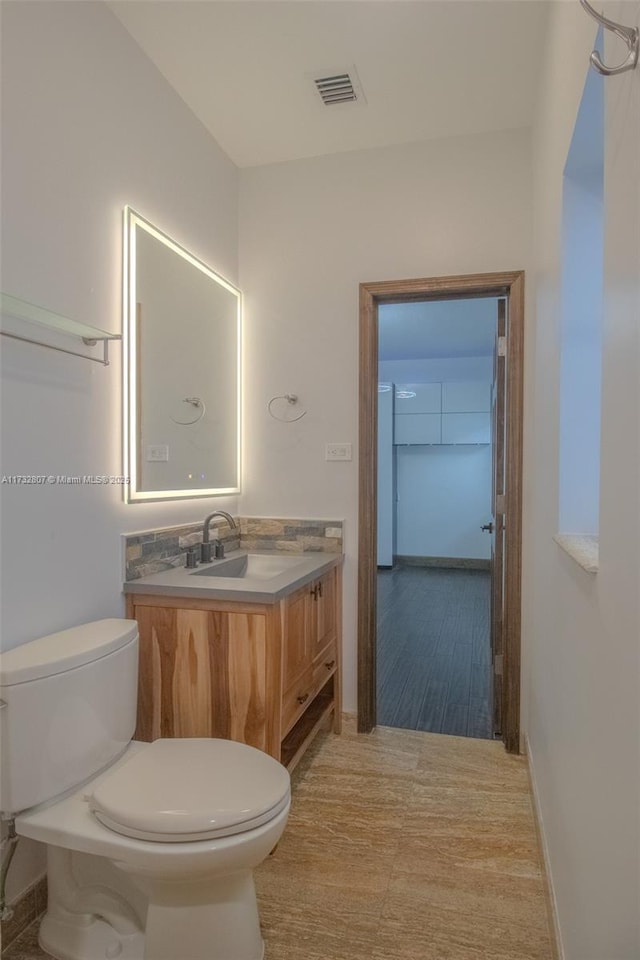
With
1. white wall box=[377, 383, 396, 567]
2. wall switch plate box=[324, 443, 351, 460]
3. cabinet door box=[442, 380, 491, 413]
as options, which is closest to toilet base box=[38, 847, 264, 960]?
wall switch plate box=[324, 443, 351, 460]

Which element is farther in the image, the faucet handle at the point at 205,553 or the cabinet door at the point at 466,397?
the cabinet door at the point at 466,397

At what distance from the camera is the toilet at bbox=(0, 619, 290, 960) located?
118cm

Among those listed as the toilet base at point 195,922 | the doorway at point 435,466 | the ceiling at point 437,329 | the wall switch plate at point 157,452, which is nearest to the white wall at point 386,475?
the doorway at point 435,466

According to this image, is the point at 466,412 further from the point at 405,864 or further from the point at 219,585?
the point at 405,864

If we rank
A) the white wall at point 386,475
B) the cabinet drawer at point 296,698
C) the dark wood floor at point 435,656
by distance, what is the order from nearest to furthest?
1. the cabinet drawer at point 296,698
2. the dark wood floor at point 435,656
3. the white wall at point 386,475

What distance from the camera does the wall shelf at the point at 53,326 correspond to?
132 centimetres

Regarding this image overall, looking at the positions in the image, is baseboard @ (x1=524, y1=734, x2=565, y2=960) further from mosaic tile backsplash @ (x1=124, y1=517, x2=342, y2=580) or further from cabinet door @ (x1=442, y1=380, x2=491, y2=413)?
cabinet door @ (x1=442, y1=380, x2=491, y2=413)

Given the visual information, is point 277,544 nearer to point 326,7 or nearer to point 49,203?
point 49,203

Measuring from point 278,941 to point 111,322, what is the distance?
186cm

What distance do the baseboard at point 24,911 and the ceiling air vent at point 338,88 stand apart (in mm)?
2823

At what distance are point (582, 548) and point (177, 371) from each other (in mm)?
1619

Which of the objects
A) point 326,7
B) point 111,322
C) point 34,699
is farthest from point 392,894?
point 326,7

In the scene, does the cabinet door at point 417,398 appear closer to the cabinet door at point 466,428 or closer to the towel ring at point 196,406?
the cabinet door at point 466,428

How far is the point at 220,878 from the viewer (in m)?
1.25
